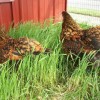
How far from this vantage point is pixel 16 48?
2.54 meters

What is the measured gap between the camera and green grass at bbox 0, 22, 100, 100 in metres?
2.25

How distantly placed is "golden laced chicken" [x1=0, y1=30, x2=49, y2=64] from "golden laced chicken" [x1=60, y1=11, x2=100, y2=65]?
342 mm

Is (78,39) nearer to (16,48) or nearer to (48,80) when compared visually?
(48,80)

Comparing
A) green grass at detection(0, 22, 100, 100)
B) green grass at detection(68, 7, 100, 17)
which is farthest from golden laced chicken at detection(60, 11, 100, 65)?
green grass at detection(68, 7, 100, 17)

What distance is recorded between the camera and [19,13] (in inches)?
161

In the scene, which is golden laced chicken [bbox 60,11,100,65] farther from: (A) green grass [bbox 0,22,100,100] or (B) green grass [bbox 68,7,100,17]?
(B) green grass [bbox 68,7,100,17]

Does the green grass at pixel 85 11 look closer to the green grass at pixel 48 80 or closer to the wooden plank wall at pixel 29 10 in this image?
the wooden plank wall at pixel 29 10

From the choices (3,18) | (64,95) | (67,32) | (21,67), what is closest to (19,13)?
(3,18)

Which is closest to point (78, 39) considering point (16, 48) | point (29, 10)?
point (16, 48)

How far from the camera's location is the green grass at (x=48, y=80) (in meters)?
2.25

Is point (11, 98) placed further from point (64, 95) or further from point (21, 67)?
point (64, 95)

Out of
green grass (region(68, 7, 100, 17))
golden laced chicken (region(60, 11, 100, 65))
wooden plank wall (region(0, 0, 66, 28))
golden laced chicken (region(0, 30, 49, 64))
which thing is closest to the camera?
golden laced chicken (region(0, 30, 49, 64))

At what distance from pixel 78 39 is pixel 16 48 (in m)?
0.76

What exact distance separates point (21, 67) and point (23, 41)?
31 cm
